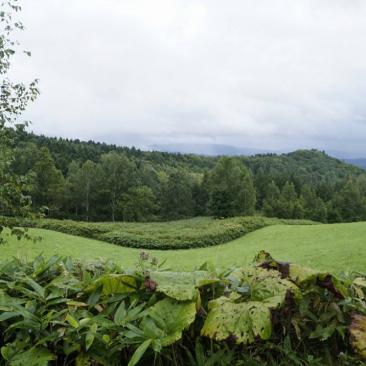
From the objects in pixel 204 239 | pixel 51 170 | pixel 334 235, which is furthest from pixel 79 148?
pixel 334 235

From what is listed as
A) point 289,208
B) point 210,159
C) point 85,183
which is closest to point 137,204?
point 85,183

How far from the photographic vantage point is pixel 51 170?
143 feet

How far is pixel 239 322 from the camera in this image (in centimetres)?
147

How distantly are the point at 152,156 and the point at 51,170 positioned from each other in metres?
42.7

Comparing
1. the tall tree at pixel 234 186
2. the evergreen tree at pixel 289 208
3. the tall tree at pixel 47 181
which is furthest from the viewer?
the evergreen tree at pixel 289 208

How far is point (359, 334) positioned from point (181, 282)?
2.30 ft

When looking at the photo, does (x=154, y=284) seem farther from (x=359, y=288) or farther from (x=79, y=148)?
(x=79, y=148)

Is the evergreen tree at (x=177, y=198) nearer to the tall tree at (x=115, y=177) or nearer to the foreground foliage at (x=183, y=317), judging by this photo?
the tall tree at (x=115, y=177)

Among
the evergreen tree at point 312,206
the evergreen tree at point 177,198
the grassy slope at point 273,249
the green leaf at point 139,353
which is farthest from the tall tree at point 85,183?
the green leaf at point 139,353

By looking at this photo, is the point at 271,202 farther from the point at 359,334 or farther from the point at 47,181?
the point at 359,334

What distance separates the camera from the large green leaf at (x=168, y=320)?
4.79 feet

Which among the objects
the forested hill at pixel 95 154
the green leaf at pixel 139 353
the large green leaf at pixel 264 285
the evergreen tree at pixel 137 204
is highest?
the forested hill at pixel 95 154

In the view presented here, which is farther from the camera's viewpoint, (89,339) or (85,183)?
(85,183)

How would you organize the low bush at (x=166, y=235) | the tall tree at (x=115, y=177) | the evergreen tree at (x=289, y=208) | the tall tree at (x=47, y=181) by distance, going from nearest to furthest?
the low bush at (x=166, y=235) → the tall tree at (x=47, y=181) → the evergreen tree at (x=289, y=208) → the tall tree at (x=115, y=177)
